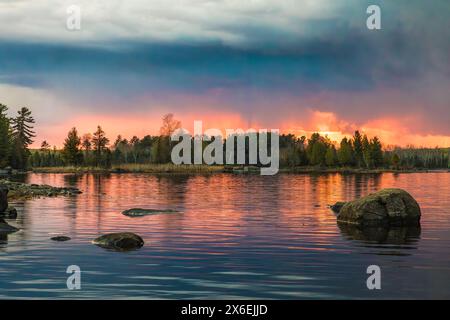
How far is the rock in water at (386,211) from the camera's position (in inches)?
1358

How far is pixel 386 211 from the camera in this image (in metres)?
34.7

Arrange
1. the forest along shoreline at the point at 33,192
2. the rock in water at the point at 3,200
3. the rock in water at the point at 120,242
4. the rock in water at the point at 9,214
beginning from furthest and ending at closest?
the forest along shoreline at the point at 33,192 < the rock in water at the point at 9,214 < the rock in water at the point at 3,200 < the rock in water at the point at 120,242

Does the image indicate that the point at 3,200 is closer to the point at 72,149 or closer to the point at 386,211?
the point at 386,211

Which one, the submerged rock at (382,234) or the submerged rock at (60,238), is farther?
the submerged rock at (382,234)

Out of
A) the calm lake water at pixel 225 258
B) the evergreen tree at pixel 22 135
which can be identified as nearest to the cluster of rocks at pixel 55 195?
the calm lake water at pixel 225 258

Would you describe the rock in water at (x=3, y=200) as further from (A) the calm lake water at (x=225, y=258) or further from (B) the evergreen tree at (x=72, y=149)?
(B) the evergreen tree at (x=72, y=149)

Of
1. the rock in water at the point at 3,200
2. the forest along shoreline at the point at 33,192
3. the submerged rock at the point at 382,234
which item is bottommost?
the submerged rock at the point at 382,234

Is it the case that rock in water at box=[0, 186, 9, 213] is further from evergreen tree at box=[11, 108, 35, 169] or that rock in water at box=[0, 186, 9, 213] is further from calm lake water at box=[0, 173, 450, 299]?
evergreen tree at box=[11, 108, 35, 169]

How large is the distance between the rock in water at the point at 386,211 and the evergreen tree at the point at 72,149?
506 feet

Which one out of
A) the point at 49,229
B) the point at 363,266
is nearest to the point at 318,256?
the point at 363,266

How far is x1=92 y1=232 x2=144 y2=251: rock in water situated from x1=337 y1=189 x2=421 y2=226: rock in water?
46.2 ft

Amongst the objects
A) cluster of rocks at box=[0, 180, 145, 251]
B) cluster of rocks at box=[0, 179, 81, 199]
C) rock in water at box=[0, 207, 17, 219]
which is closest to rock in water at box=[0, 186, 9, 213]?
cluster of rocks at box=[0, 180, 145, 251]

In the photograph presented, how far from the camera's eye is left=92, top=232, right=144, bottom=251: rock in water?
26.4 m
